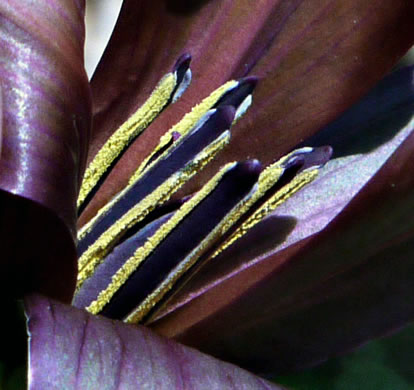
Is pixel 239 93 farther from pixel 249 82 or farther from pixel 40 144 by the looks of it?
pixel 40 144

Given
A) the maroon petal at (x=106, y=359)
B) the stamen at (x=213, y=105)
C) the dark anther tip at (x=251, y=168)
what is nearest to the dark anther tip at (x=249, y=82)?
the stamen at (x=213, y=105)

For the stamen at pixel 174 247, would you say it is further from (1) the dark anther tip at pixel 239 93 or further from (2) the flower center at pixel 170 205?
(1) the dark anther tip at pixel 239 93

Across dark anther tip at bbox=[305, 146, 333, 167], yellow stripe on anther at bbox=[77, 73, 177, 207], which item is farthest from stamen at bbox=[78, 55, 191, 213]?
dark anther tip at bbox=[305, 146, 333, 167]

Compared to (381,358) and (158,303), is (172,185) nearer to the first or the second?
(158,303)

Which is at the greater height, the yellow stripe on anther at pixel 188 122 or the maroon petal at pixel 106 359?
the maroon petal at pixel 106 359

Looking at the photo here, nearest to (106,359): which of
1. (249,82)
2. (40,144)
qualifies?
(40,144)

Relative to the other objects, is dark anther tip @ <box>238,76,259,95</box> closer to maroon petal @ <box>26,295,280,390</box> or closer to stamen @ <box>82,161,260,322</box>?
stamen @ <box>82,161,260,322</box>
